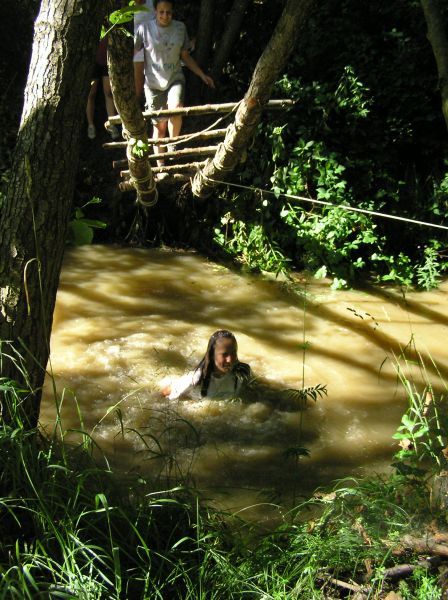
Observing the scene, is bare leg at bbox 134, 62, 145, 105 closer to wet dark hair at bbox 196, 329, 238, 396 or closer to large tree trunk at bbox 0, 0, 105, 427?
wet dark hair at bbox 196, 329, 238, 396

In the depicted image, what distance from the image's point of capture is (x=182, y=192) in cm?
890

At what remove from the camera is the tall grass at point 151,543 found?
251 cm

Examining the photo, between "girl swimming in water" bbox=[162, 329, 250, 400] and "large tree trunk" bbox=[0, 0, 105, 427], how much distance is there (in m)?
2.23

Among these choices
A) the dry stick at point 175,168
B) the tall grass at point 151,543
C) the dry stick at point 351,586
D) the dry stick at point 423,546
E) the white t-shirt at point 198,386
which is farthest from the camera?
the dry stick at point 175,168

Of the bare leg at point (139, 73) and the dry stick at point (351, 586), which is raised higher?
the bare leg at point (139, 73)

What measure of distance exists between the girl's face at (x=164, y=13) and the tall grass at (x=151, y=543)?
226 inches

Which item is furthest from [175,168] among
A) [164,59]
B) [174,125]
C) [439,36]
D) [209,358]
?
[439,36]

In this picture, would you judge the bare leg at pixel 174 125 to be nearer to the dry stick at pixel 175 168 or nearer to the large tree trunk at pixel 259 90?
the dry stick at pixel 175 168

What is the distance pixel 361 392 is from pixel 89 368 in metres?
2.28

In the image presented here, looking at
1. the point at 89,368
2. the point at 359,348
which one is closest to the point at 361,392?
the point at 359,348

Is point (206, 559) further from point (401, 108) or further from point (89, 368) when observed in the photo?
point (401, 108)

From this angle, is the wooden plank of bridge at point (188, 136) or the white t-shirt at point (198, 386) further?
the wooden plank of bridge at point (188, 136)

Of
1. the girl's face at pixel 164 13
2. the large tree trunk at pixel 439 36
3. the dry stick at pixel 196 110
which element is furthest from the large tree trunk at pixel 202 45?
the large tree trunk at pixel 439 36

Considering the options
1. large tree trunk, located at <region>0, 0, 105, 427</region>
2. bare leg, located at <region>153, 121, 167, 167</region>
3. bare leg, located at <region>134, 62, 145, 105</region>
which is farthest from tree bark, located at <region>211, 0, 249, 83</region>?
large tree trunk, located at <region>0, 0, 105, 427</region>
